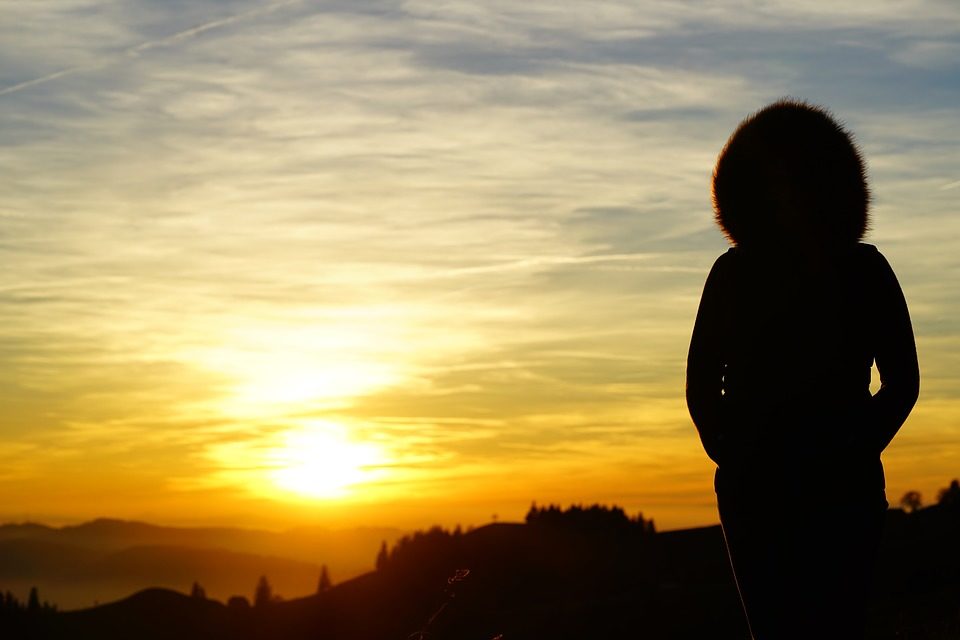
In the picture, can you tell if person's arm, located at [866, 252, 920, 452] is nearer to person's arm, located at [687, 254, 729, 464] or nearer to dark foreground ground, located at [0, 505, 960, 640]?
dark foreground ground, located at [0, 505, 960, 640]

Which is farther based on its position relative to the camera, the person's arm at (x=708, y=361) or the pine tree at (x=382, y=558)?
the pine tree at (x=382, y=558)

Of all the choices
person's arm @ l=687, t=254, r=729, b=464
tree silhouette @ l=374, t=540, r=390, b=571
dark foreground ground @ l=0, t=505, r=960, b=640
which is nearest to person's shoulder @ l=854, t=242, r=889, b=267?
person's arm @ l=687, t=254, r=729, b=464

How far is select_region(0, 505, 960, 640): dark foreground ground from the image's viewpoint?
15.9m

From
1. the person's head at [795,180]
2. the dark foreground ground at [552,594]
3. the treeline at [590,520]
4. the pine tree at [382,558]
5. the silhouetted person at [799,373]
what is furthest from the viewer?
the pine tree at [382,558]

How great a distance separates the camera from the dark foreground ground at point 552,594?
15875 millimetres

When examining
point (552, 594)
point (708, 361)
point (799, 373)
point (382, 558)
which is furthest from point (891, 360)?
point (382, 558)

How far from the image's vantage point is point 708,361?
198 inches

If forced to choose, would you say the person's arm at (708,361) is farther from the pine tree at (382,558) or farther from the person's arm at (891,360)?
the pine tree at (382,558)

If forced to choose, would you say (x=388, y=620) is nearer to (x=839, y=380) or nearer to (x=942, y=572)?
(x=942, y=572)

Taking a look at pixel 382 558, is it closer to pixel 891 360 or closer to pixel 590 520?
pixel 590 520

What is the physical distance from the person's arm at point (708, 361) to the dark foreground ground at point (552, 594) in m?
0.65

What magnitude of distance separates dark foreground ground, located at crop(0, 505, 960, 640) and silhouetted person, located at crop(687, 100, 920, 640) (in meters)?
0.20

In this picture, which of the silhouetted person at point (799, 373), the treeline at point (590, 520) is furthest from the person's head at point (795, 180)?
the treeline at point (590, 520)

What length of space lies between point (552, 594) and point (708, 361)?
56426 millimetres
